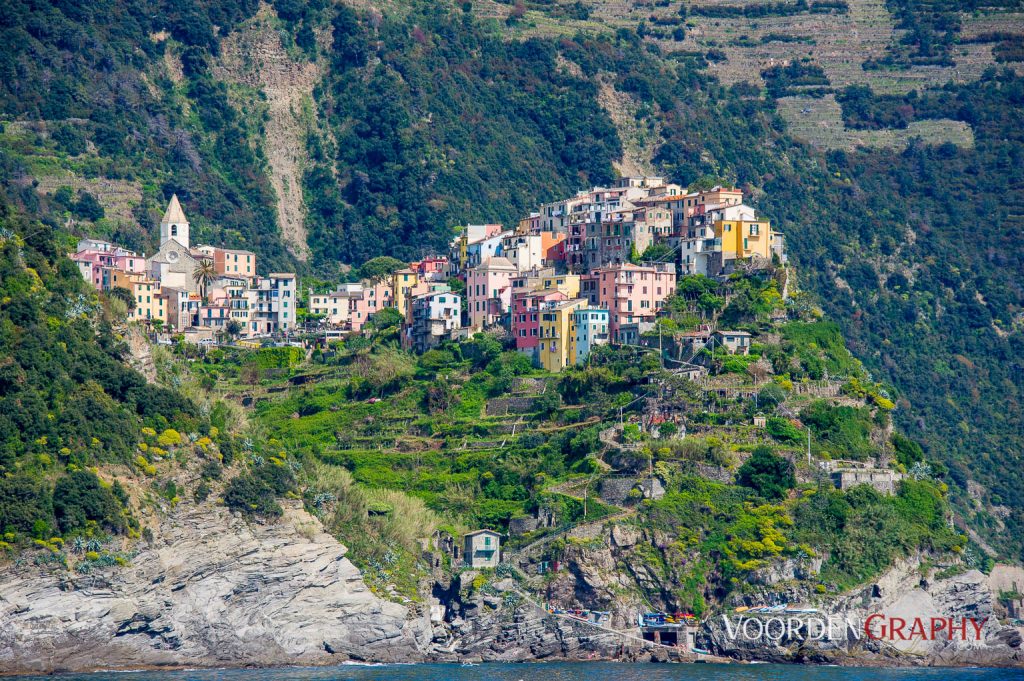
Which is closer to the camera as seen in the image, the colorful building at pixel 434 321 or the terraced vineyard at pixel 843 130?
the colorful building at pixel 434 321

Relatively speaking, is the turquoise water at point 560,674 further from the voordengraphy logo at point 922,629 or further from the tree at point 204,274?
the tree at point 204,274

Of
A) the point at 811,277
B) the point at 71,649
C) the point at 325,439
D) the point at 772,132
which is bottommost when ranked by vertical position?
the point at 71,649

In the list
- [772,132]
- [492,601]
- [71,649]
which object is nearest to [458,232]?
[772,132]

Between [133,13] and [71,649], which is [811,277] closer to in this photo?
[133,13]

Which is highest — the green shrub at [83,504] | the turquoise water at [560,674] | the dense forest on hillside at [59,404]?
the dense forest on hillside at [59,404]

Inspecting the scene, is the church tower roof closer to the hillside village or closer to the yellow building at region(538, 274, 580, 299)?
the hillside village

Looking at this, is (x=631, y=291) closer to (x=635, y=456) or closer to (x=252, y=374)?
(x=635, y=456)

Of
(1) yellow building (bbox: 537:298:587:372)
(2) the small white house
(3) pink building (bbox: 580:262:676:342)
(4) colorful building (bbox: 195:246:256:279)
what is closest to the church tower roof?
(4) colorful building (bbox: 195:246:256:279)

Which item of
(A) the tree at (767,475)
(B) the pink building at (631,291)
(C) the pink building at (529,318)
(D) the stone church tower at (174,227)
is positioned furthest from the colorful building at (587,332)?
(D) the stone church tower at (174,227)
